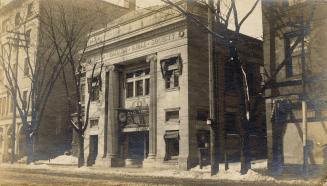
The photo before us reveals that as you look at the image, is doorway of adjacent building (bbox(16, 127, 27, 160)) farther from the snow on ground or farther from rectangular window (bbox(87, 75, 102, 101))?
rectangular window (bbox(87, 75, 102, 101))

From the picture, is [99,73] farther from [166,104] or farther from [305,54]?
[305,54]

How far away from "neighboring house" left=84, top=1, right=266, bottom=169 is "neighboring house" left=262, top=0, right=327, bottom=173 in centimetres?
578

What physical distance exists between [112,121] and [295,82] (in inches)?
653

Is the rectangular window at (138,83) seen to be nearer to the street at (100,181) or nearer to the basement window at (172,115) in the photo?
the basement window at (172,115)

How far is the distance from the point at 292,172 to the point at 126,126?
1588 centimetres

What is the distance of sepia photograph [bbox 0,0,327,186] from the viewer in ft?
63.1

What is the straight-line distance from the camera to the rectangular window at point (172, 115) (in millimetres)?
28170

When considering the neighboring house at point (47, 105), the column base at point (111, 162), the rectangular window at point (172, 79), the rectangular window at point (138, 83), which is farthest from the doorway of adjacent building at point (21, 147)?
the rectangular window at point (172, 79)

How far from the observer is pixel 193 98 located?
90.5 ft

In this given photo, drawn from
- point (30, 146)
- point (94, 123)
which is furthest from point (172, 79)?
point (30, 146)

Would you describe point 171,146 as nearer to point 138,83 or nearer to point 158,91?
point 158,91

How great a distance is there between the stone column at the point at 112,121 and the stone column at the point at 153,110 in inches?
167

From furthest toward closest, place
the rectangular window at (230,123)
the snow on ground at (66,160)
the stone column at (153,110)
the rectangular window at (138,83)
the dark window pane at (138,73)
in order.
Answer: the snow on ground at (66,160), the dark window pane at (138,73), the rectangular window at (138,83), the rectangular window at (230,123), the stone column at (153,110)

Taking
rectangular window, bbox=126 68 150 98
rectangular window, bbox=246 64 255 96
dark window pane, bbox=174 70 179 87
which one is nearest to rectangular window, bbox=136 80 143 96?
rectangular window, bbox=126 68 150 98
